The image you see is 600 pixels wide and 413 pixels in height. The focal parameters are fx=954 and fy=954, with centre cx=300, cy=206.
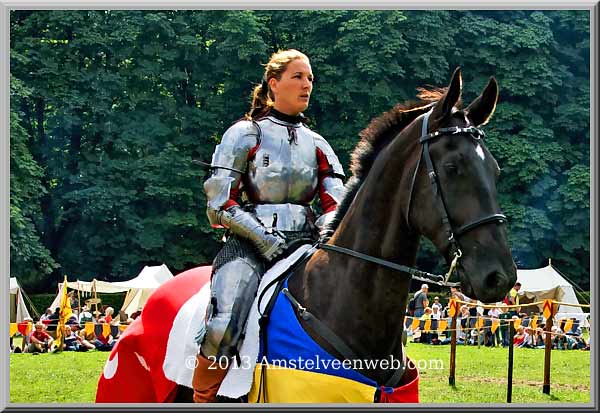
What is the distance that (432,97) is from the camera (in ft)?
17.2

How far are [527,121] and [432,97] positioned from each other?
26.4 m

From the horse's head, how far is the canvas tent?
21.4 meters

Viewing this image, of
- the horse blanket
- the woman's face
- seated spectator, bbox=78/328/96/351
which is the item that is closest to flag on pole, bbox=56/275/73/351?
seated spectator, bbox=78/328/96/351

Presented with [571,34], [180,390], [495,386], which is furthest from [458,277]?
[571,34]

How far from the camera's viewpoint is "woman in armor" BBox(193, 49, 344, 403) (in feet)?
17.6

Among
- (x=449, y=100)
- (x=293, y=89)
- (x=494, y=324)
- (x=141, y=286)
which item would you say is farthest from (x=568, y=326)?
(x=449, y=100)

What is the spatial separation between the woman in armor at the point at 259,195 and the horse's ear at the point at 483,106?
110cm

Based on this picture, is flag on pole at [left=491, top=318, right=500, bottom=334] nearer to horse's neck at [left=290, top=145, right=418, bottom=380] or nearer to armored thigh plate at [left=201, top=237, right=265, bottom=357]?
armored thigh plate at [left=201, top=237, right=265, bottom=357]

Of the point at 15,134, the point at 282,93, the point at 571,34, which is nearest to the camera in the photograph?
the point at 282,93

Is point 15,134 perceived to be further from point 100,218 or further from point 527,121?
point 527,121

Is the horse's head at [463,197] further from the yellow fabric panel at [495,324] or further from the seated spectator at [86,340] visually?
the seated spectator at [86,340]

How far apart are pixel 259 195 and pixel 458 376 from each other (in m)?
10.2

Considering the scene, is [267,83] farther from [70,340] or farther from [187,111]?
[187,111]

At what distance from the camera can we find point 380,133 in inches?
206
